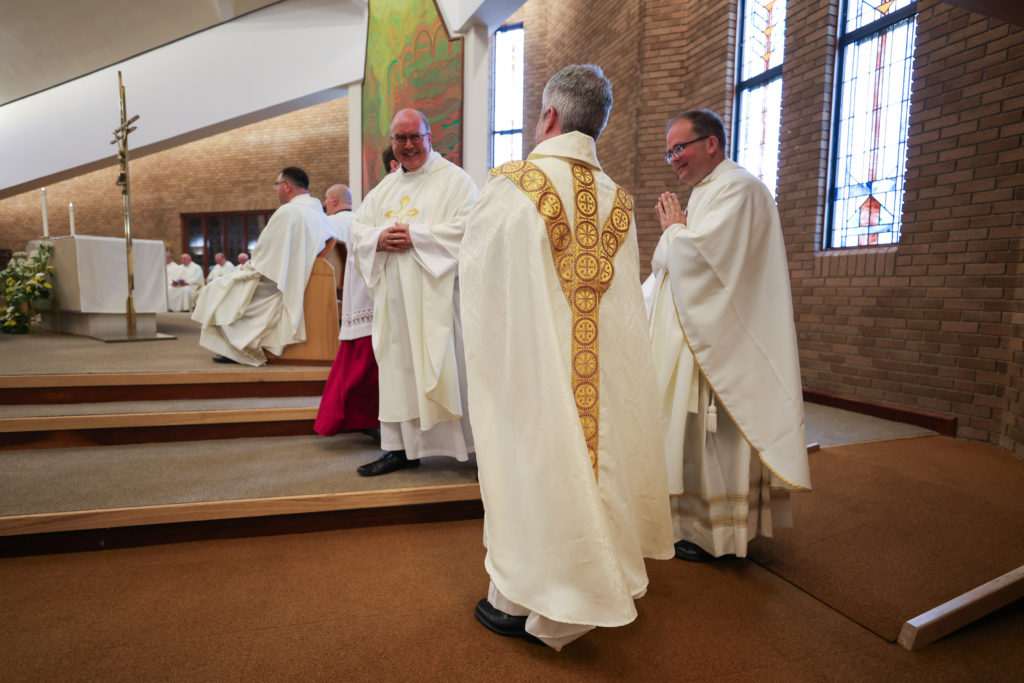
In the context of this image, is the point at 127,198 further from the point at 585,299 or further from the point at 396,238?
the point at 585,299

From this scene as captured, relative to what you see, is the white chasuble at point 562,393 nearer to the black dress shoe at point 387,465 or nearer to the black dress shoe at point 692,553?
the black dress shoe at point 692,553

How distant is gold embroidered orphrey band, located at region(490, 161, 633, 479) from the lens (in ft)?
5.52

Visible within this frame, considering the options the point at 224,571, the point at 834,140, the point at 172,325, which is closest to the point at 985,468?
the point at 834,140

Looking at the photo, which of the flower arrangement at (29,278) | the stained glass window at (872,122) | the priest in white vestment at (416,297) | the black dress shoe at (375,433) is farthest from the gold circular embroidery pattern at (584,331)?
the flower arrangement at (29,278)

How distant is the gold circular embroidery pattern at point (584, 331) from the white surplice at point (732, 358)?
0.71 meters

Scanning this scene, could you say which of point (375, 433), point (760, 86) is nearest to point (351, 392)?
point (375, 433)

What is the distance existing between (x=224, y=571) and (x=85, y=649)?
54 centimetres

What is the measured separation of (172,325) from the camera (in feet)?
27.4

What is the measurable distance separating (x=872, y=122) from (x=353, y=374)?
17.4 feet

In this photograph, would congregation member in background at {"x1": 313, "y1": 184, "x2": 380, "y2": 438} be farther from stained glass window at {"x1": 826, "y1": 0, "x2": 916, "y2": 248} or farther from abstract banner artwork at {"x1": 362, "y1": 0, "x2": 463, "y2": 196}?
stained glass window at {"x1": 826, "y1": 0, "x2": 916, "y2": 248}

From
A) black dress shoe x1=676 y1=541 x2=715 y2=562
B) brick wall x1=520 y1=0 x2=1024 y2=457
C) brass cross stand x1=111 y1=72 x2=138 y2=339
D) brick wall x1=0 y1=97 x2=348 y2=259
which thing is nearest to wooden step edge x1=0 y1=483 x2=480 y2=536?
black dress shoe x1=676 y1=541 x2=715 y2=562

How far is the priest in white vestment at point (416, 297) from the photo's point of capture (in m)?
2.78

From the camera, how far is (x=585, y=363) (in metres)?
1.71

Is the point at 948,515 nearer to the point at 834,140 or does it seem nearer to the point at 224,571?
the point at 224,571
